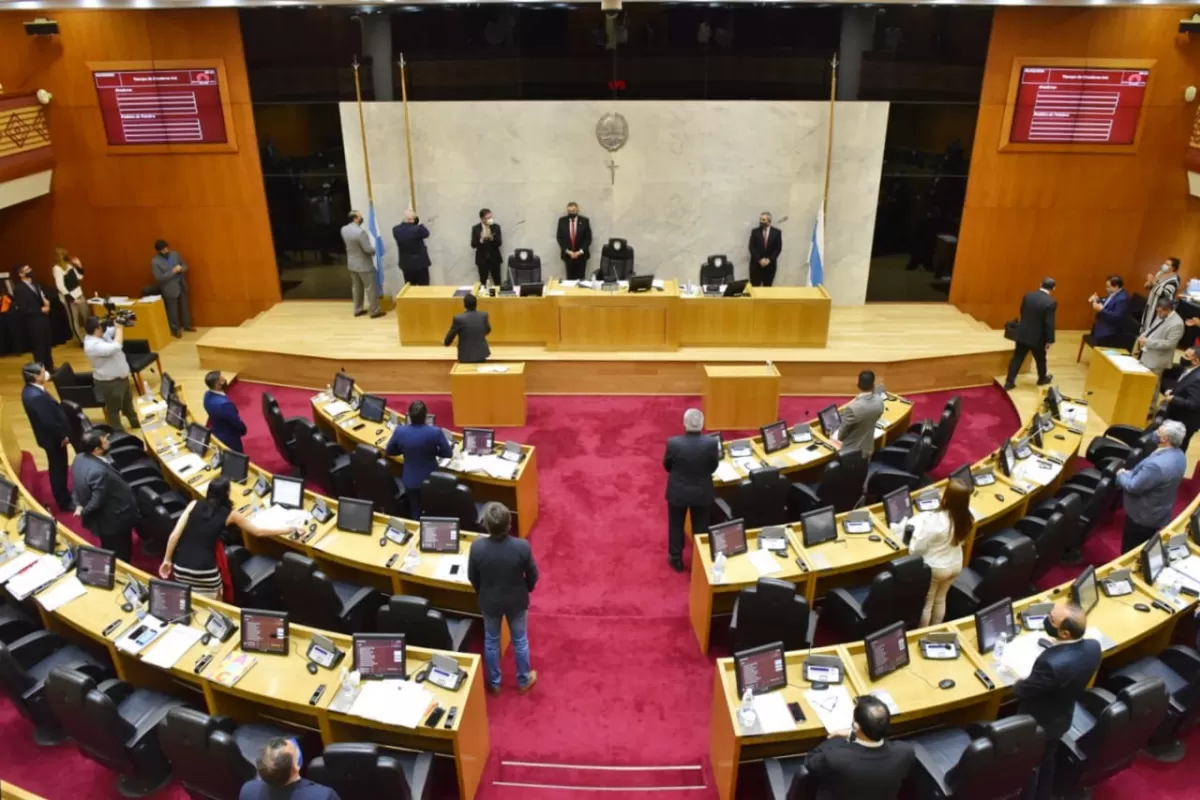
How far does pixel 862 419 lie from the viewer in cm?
759

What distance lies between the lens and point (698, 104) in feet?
40.8

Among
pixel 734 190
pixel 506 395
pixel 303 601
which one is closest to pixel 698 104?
pixel 734 190

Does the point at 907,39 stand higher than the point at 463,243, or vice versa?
the point at 907,39

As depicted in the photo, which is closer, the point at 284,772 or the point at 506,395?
the point at 284,772

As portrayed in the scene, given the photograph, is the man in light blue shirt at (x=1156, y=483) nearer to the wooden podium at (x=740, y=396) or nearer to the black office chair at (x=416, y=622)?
the wooden podium at (x=740, y=396)

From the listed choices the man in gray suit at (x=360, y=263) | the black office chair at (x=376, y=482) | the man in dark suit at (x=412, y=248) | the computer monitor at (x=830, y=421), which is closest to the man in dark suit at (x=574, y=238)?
the man in dark suit at (x=412, y=248)

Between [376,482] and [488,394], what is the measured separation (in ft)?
8.35

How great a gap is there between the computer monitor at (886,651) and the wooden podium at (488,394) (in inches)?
221

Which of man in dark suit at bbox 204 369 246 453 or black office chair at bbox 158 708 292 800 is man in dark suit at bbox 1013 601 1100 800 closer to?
black office chair at bbox 158 708 292 800

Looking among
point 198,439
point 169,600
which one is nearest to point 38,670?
point 169,600

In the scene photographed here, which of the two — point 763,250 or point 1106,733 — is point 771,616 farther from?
point 763,250

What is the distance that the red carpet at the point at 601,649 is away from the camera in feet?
17.4

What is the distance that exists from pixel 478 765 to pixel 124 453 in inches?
191

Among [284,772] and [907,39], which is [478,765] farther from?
[907,39]
